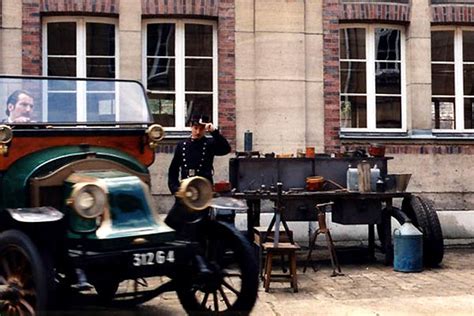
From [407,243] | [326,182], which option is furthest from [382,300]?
Answer: [326,182]

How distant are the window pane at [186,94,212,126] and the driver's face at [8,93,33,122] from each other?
5.19 meters

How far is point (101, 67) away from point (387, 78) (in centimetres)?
481

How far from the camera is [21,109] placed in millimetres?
6328

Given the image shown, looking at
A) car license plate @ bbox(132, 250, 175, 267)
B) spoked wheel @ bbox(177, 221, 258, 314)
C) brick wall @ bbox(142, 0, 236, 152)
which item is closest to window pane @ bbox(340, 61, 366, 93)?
brick wall @ bbox(142, 0, 236, 152)

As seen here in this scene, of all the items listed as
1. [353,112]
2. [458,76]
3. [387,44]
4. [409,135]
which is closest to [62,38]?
[353,112]

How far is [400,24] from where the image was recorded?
476 inches

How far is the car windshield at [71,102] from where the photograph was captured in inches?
249

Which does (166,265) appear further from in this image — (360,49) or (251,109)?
(360,49)

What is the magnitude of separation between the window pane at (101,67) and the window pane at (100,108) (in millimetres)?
4766

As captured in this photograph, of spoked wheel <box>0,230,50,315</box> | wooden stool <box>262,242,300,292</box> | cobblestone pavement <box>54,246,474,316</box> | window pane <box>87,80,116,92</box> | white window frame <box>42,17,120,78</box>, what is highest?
white window frame <box>42,17,120,78</box>

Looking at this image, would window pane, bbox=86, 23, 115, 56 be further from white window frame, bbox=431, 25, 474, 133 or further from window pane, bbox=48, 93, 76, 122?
white window frame, bbox=431, 25, 474, 133

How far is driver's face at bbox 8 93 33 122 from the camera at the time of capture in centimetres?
626

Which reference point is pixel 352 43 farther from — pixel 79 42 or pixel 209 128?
pixel 209 128

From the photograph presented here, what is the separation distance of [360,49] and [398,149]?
1.83 m
